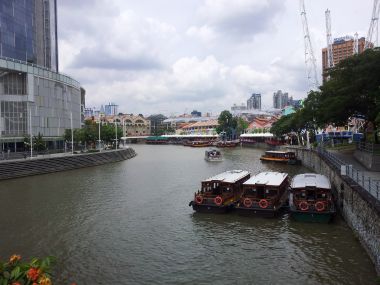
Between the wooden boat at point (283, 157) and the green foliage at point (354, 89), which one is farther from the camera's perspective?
the wooden boat at point (283, 157)

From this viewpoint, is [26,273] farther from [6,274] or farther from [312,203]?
[312,203]

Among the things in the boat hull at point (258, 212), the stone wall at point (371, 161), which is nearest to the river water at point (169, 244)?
the boat hull at point (258, 212)

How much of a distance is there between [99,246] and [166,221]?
6.76 m

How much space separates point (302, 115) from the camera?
86.1 meters

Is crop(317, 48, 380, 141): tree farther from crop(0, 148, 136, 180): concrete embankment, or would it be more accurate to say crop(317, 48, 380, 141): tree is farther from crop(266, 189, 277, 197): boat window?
crop(0, 148, 136, 180): concrete embankment

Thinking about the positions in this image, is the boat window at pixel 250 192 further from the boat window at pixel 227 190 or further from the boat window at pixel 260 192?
the boat window at pixel 227 190

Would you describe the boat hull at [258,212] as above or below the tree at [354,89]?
below

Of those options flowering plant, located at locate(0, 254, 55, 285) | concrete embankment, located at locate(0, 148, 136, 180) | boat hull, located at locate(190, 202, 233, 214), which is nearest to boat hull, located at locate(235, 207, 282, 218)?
boat hull, located at locate(190, 202, 233, 214)

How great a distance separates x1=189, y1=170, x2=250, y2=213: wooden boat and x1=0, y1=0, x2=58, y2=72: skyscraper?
83812 millimetres

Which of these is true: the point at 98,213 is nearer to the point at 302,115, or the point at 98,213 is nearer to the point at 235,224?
the point at 235,224

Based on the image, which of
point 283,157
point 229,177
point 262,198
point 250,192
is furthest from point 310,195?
point 283,157

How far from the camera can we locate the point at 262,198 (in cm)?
2991

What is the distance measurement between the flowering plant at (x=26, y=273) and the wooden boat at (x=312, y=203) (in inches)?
881

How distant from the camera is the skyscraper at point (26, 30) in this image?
9681cm
